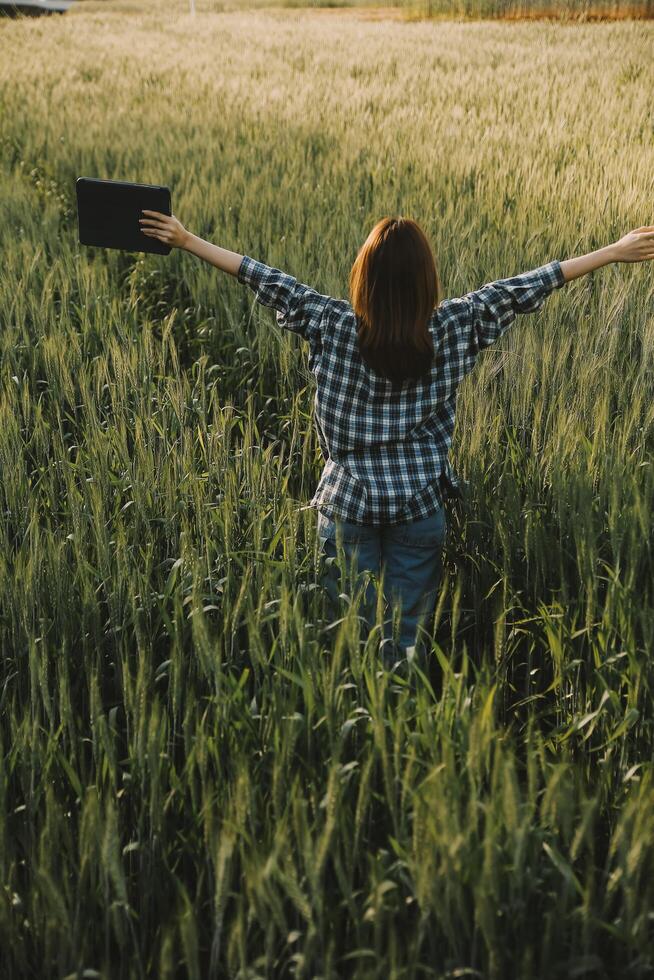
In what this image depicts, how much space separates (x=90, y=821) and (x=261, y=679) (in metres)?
0.62

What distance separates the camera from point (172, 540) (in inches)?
77.1

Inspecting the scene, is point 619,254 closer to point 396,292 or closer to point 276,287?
point 396,292

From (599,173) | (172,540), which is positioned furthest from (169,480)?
(599,173)

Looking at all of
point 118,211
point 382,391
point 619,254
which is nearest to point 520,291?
point 619,254

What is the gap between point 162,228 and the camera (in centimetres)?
192

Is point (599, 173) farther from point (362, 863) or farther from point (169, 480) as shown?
point (362, 863)

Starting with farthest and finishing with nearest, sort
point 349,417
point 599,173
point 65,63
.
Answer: point 65,63, point 599,173, point 349,417

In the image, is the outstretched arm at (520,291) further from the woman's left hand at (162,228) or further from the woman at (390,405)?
the woman's left hand at (162,228)

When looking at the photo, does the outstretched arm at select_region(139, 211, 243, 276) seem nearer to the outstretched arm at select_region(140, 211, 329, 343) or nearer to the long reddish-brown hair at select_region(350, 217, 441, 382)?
the outstretched arm at select_region(140, 211, 329, 343)

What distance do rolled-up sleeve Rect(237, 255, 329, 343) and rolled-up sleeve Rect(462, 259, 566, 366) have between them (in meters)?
0.31

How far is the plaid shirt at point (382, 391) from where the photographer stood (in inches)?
74.0

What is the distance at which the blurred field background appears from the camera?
1.09 metres

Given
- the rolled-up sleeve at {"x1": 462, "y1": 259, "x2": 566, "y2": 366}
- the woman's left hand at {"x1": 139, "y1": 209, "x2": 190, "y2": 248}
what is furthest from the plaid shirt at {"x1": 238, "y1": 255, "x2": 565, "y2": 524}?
the woman's left hand at {"x1": 139, "y1": 209, "x2": 190, "y2": 248}

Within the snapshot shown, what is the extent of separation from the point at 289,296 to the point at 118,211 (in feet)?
1.27
